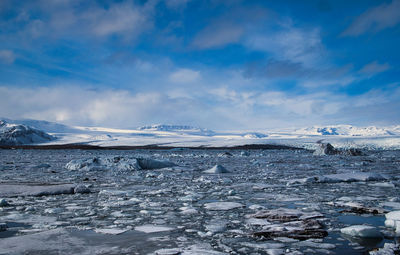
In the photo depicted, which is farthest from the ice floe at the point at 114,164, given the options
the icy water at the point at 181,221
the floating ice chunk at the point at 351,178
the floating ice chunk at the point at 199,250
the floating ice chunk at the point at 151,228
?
the floating ice chunk at the point at 199,250

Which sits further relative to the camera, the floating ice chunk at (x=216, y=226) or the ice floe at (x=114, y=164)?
the ice floe at (x=114, y=164)

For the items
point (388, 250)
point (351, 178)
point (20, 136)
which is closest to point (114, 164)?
point (351, 178)

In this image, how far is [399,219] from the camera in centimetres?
202

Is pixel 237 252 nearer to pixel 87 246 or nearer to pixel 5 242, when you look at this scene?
pixel 87 246

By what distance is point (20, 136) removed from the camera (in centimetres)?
6303

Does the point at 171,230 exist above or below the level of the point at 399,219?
below

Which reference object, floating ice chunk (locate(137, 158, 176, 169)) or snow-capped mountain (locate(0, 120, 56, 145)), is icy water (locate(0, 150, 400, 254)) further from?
snow-capped mountain (locate(0, 120, 56, 145))

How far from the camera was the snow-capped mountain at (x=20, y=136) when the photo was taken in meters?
59.5

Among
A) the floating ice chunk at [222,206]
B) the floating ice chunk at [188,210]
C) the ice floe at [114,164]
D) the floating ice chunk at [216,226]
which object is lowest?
the ice floe at [114,164]

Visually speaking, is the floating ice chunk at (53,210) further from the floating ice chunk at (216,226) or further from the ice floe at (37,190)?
the floating ice chunk at (216,226)

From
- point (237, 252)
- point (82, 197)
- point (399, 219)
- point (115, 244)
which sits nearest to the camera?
point (237, 252)

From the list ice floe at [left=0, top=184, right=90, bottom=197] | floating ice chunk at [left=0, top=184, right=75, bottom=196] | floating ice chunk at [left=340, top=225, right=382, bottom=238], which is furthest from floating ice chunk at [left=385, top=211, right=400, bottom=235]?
floating ice chunk at [left=0, top=184, right=75, bottom=196]

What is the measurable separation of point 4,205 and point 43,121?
12898cm

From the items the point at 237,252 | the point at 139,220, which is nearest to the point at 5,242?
the point at 139,220
